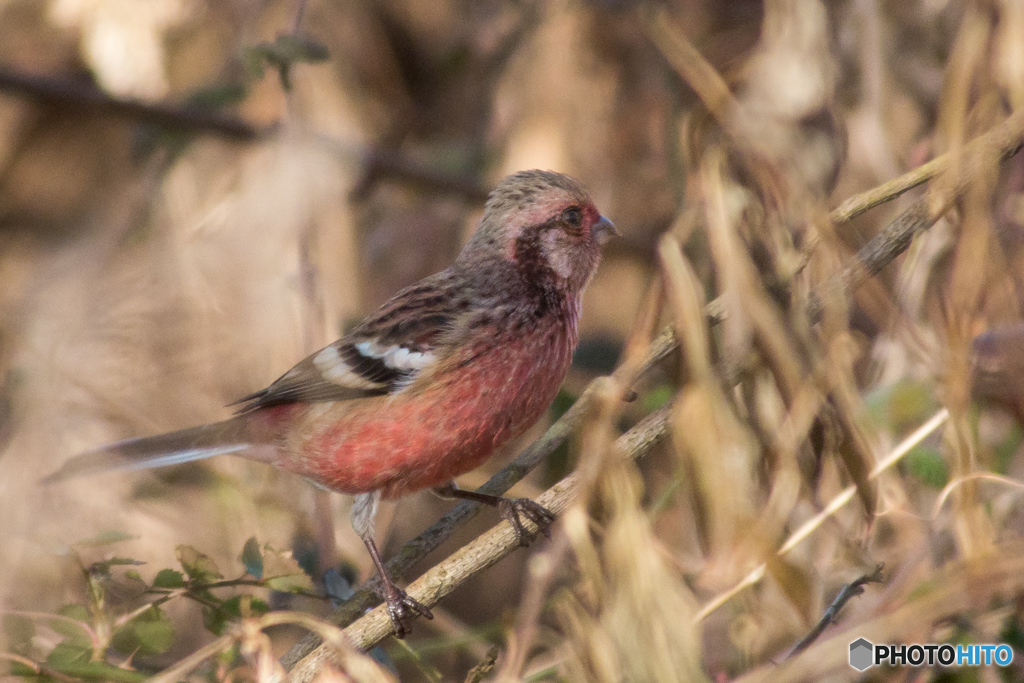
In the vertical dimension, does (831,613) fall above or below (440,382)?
below

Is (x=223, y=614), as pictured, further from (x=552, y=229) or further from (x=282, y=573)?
(x=552, y=229)

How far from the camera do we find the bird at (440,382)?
12.1 ft

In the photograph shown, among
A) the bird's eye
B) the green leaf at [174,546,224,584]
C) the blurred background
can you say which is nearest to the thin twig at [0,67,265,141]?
the blurred background

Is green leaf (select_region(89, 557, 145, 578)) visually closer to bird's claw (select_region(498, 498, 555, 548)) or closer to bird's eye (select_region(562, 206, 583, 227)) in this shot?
bird's claw (select_region(498, 498, 555, 548))

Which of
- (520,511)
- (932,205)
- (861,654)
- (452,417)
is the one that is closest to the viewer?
(861,654)

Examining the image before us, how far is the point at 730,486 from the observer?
228 centimetres

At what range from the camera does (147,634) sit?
3.03 meters

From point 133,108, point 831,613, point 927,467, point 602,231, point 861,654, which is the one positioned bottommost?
point 861,654

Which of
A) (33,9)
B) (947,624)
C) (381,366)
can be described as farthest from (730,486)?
(33,9)

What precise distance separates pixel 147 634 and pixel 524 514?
1321mm

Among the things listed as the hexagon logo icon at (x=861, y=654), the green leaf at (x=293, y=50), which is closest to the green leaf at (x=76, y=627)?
the hexagon logo icon at (x=861, y=654)

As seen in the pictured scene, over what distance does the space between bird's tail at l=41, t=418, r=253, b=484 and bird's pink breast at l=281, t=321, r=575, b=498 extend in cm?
51

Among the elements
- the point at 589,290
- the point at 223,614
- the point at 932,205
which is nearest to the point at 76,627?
the point at 223,614

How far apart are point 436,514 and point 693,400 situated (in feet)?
14.1
